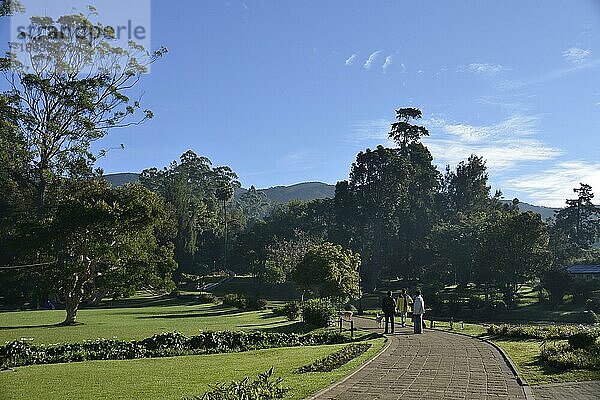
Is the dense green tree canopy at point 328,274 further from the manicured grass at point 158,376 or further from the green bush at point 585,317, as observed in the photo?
the manicured grass at point 158,376

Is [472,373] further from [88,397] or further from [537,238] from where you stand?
[537,238]

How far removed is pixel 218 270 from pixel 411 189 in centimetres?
2685

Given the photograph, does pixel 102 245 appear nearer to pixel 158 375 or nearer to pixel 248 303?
pixel 248 303

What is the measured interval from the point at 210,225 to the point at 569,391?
69.9 metres

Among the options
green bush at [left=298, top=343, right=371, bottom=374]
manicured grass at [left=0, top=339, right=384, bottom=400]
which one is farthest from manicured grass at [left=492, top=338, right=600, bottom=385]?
green bush at [left=298, top=343, right=371, bottom=374]

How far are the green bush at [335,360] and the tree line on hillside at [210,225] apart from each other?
52.6 ft

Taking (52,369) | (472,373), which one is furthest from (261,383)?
(52,369)

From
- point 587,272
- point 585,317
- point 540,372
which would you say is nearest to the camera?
point 540,372

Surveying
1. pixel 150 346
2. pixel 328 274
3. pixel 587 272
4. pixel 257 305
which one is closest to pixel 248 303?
pixel 257 305

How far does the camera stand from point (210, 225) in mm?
77062

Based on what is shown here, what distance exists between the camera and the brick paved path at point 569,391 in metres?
8.62

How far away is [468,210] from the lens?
257ft

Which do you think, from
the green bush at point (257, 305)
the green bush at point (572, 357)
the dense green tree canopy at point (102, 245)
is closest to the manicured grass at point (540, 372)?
the green bush at point (572, 357)

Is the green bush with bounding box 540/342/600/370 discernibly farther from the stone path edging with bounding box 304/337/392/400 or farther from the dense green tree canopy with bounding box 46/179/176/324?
the dense green tree canopy with bounding box 46/179/176/324
